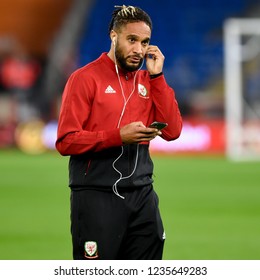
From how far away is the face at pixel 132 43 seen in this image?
4621 millimetres

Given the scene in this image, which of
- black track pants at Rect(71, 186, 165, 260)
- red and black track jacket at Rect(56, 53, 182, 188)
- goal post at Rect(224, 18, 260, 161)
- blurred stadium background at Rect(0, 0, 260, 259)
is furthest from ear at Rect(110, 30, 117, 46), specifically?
goal post at Rect(224, 18, 260, 161)

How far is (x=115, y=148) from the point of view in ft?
15.3

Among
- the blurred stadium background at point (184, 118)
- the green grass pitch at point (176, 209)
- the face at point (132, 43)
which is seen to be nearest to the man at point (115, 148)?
the face at point (132, 43)

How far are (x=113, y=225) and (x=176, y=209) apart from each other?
749 centimetres

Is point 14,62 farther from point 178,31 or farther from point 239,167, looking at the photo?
point 239,167

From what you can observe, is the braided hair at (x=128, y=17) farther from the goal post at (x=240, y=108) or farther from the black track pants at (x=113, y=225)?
the goal post at (x=240, y=108)

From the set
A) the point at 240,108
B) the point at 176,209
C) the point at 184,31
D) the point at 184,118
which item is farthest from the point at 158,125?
the point at 184,31

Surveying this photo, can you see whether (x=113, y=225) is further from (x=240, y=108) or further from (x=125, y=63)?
(x=240, y=108)

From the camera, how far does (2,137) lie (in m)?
25.1

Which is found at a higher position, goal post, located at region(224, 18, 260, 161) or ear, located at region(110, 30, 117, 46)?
goal post, located at region(224, 18, 260, 161)

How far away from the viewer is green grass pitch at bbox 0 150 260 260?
8.70 m

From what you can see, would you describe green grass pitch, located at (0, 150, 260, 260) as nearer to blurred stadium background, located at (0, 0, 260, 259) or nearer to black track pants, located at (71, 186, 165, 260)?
blurred stadium background, located at (0, 0, 260, 259)

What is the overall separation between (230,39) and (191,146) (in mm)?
3024

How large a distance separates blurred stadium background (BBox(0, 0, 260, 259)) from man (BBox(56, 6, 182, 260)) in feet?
11.7
